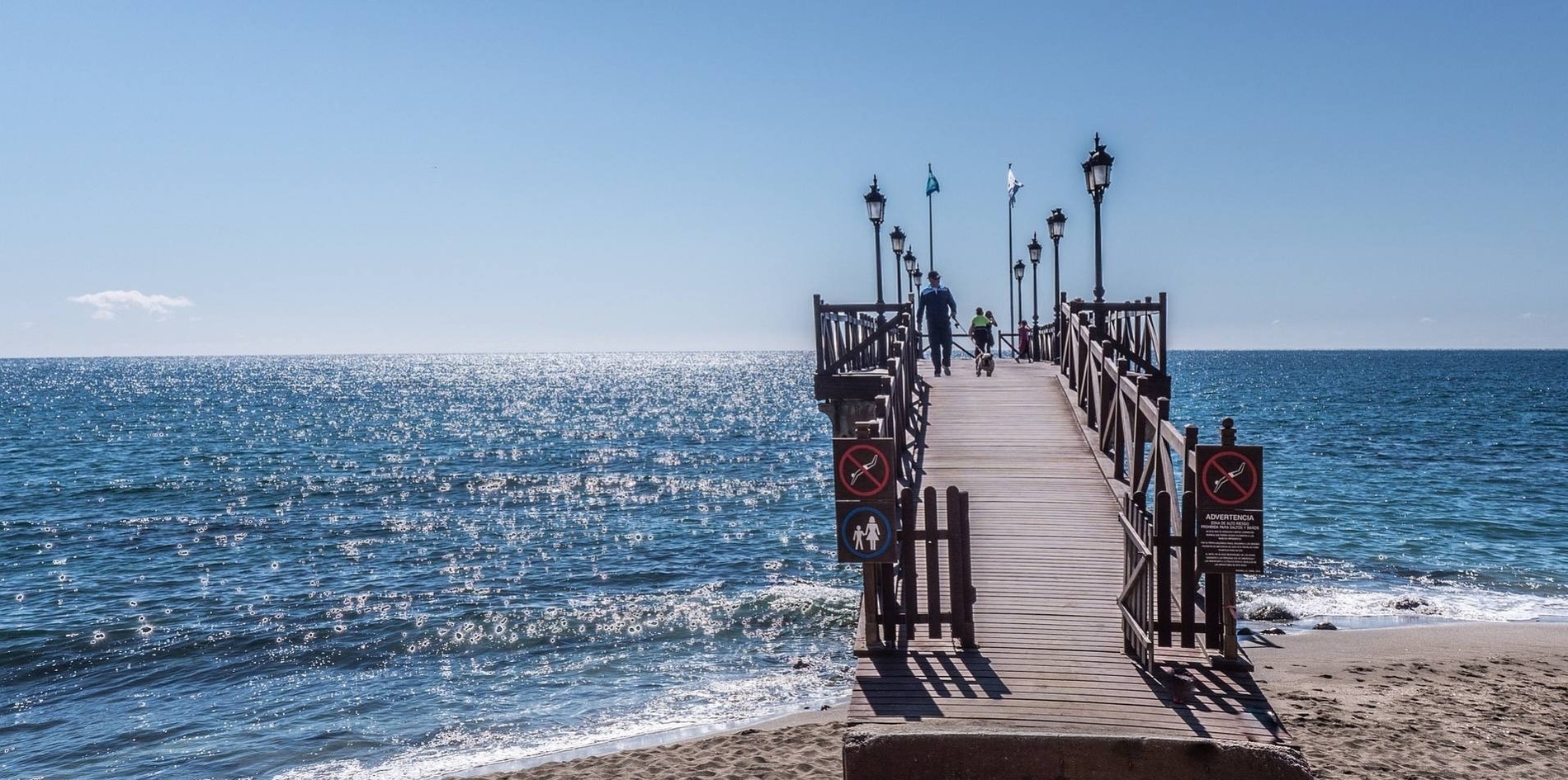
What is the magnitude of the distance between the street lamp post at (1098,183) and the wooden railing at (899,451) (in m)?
2.83

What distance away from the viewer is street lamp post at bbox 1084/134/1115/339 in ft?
50.8

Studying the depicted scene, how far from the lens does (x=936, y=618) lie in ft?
26.1

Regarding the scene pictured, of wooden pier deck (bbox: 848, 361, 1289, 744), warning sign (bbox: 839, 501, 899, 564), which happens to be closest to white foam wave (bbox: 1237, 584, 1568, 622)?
wooden pier deck (bbox: 848, 361, 1289, 744)

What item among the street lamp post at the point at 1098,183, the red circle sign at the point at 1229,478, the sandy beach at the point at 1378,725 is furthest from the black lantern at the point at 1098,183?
the red circle sign at the point at 1229,478

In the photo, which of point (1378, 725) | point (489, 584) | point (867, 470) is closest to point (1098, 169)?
point (1378, 725)

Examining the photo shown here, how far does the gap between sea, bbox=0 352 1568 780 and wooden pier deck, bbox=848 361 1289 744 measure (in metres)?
4.95

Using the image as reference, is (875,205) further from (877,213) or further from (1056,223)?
(1056,223)

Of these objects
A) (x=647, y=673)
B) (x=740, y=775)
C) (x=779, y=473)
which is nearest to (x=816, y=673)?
(x=647, y=673)

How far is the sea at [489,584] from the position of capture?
14.1 metres

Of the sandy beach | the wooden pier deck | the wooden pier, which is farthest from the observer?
the sandy beach

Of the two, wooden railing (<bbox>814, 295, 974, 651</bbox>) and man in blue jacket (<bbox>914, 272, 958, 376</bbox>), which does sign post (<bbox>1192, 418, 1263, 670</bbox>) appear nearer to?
wooden railing (<bbox>814, 295, 974, 651</bbox>)

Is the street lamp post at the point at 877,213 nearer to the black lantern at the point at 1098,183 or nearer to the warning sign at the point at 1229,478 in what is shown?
the black lantern at the point at 1098,183

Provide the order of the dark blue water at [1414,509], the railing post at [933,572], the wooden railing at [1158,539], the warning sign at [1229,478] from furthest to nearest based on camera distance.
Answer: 1. the dark blue water at [1414,509]
2. the railing post at [933,572]
3. the wooden railing at [1158,539]
4. the warning sign at [1229,478]

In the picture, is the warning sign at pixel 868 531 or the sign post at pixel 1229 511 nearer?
the sign post at pixel 1229 511
